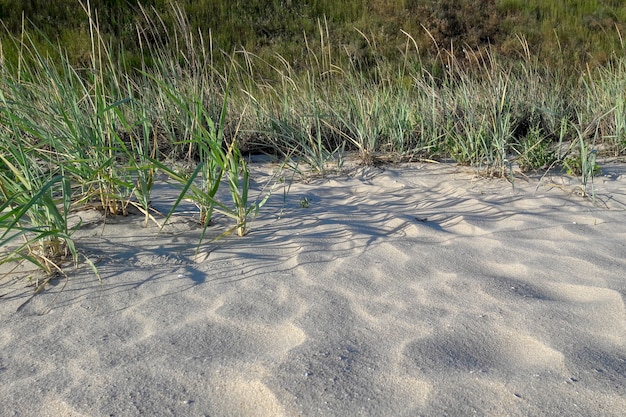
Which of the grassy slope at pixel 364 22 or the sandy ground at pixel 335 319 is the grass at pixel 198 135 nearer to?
the sandy ground at pixel 335 319

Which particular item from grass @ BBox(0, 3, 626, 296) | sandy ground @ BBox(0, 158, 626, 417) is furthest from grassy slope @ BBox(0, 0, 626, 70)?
sandy ground @ BBox(0, 158, 626, 417)

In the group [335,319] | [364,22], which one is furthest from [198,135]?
[364,22]

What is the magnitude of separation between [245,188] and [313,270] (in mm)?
439

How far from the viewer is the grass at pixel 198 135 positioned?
2.15 m

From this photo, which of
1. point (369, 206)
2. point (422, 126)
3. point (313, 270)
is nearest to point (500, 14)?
point (422, 126)

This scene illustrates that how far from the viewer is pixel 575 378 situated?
1.37m

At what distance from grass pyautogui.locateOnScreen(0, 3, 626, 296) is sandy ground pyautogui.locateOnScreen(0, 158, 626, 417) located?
0.17m

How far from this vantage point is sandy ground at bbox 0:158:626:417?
1.33m

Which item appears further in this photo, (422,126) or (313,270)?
(422,126)

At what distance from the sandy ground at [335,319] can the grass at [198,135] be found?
17 centimetres

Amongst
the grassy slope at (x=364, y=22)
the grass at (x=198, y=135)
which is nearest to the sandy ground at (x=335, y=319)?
the grass at (x=198, y=135)

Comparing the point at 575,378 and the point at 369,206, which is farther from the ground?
the point at 575,378

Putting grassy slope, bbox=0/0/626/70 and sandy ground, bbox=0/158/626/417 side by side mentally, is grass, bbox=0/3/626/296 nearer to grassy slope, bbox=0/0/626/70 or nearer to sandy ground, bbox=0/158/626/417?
sandy ground, bbox=0/158/626/417

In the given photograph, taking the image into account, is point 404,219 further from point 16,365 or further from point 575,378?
point 16,365
